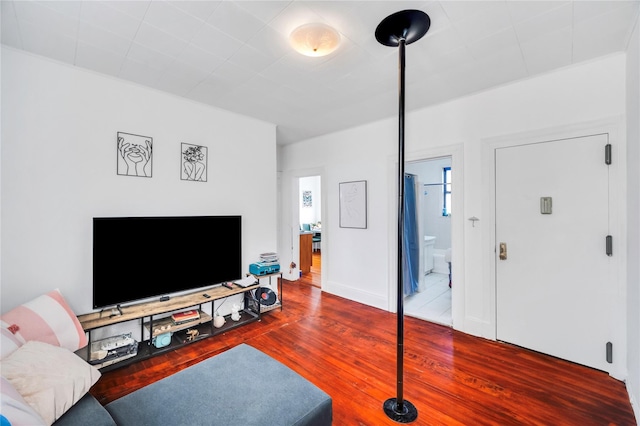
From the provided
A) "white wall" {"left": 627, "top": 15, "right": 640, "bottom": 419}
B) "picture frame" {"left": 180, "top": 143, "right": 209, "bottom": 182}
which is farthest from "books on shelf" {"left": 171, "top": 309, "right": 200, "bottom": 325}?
"white wall" {"left": 627, "top": 15, "right": 640, "bottom": 419}

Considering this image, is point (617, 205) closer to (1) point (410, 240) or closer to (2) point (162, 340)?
(1) point (410, 240)

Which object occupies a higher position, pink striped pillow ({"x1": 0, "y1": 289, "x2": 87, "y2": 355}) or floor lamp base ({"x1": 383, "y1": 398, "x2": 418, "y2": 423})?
pink striped pillow ({"x1": 0, "y1": 289, "x2": 87, "y2": 355})

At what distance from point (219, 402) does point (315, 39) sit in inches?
88.6

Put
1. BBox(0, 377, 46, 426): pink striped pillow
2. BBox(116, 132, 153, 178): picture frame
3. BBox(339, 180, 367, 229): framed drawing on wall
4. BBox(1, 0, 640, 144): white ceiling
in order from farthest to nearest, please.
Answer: BBox(339, 180, 367, 229): framed drawing on wall
BBox(116, 132, 153, 178): picture frame
BBox(1, 0, 640, 144): white ceiling
BBox(0, 377, 46, 426): pink striped pillow

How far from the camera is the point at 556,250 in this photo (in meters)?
2.44

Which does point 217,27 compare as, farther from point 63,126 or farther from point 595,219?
point 595,219

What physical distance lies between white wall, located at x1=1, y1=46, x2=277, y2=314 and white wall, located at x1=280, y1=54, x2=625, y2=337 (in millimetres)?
1948

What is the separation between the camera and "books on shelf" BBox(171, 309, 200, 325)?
2.75 m

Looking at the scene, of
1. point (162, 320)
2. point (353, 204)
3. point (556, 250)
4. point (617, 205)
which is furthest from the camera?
point (353, 204)

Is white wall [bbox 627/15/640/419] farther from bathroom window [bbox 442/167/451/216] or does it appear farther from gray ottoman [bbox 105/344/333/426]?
bathroom window [bbox 442/167/451/216]

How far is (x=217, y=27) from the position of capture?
1.85 metres

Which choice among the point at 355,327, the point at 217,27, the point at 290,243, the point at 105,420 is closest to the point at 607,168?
the point at 355,327

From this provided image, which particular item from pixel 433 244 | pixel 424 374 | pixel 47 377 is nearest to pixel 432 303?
pixel 424 374

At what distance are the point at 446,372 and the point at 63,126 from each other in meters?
3.80
